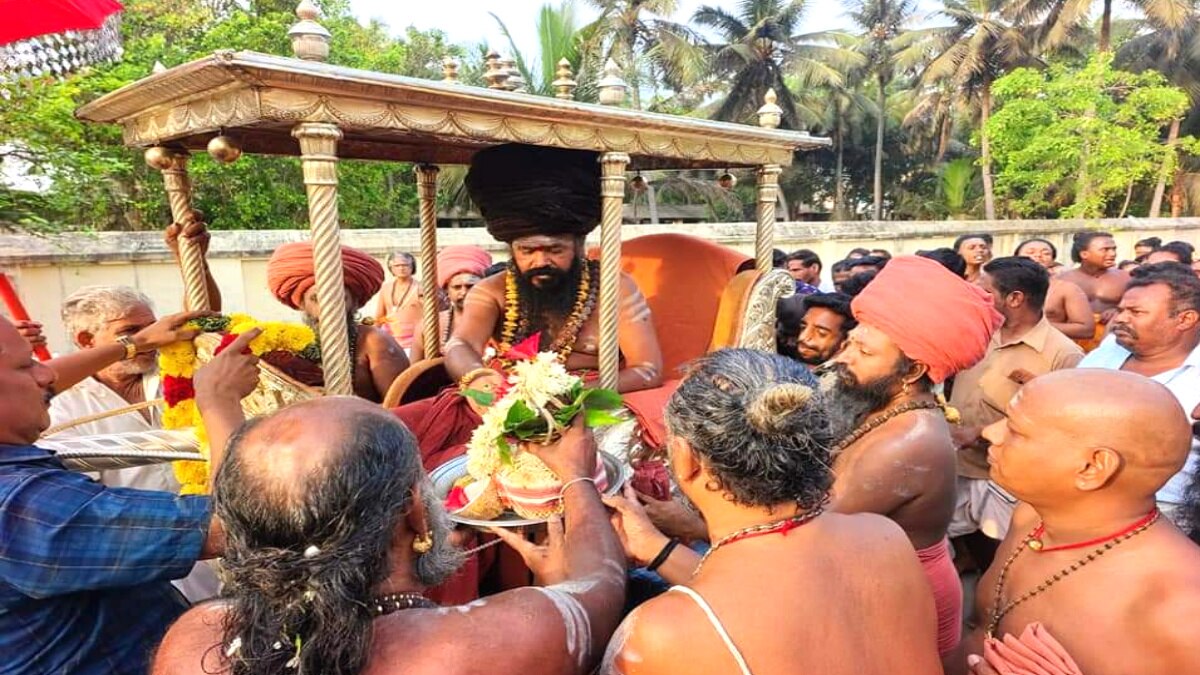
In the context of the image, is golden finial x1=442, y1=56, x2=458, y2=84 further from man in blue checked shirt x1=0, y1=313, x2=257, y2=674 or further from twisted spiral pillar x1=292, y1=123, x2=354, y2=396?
man in blue checked shirt x1=0, y1=313, x2=257, y2=674

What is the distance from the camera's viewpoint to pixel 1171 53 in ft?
79.0

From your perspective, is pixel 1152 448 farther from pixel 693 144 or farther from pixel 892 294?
pixel 693 144

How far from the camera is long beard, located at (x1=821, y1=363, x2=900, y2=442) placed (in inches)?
94.0

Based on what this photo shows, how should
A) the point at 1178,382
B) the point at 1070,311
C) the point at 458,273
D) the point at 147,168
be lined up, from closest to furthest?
1. the point at 1178,382
2. the point at 1070,311
3. the point at 458,273
4. the point at 147,168

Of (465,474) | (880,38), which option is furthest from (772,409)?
(880,38)

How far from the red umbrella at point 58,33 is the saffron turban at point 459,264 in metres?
2.88

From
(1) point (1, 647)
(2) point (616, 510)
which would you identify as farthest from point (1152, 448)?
(1) point (1, 647)

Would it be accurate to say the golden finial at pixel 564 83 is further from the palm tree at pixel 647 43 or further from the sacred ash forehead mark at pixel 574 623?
the palm tree at pixel 647 43

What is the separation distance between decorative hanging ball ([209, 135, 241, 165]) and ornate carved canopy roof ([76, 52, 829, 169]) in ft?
0.14

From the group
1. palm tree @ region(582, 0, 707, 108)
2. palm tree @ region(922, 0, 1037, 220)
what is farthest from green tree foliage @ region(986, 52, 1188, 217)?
palm tree @ region(582, 0, 707, 108)

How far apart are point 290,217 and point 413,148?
441 inches

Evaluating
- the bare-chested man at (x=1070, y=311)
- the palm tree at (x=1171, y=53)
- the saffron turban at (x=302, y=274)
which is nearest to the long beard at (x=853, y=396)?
the saffron turban at (x=302, y=274)

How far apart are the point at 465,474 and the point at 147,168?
1303 centimetres

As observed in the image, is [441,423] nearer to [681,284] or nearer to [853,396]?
[853,396]
